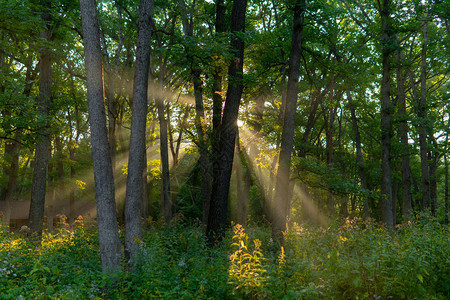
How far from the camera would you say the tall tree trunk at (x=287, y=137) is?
10.9 metres

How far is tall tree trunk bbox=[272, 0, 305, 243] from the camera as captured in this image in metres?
10.9

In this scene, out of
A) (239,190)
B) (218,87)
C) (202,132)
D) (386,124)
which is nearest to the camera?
(218,87)

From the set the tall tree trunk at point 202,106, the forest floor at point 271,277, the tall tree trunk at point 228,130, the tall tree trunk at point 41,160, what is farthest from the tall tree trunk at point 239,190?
the forest floor at point 271,277

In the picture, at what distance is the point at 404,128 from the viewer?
19.7m

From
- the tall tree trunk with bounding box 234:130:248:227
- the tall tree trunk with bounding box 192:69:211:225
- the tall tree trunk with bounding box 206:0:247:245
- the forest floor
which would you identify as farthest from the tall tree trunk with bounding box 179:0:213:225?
the forest floor

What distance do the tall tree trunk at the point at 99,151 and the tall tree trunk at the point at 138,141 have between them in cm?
51

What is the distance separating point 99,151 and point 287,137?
633 cm

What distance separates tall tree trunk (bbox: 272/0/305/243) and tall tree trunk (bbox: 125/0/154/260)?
16.1 ft

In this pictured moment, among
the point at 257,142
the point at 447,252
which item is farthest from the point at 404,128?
the point at 447,252

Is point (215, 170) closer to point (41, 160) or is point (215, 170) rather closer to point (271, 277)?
point (271, 277)

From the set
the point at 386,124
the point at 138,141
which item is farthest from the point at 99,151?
the point at 386,124

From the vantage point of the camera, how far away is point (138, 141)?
298 inches

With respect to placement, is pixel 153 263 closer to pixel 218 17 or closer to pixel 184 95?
pixel 218 17

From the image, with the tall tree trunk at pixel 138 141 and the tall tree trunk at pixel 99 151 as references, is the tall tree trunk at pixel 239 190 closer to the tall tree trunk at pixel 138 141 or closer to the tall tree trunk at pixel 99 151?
the tall tree trunk at pixel 138 141
